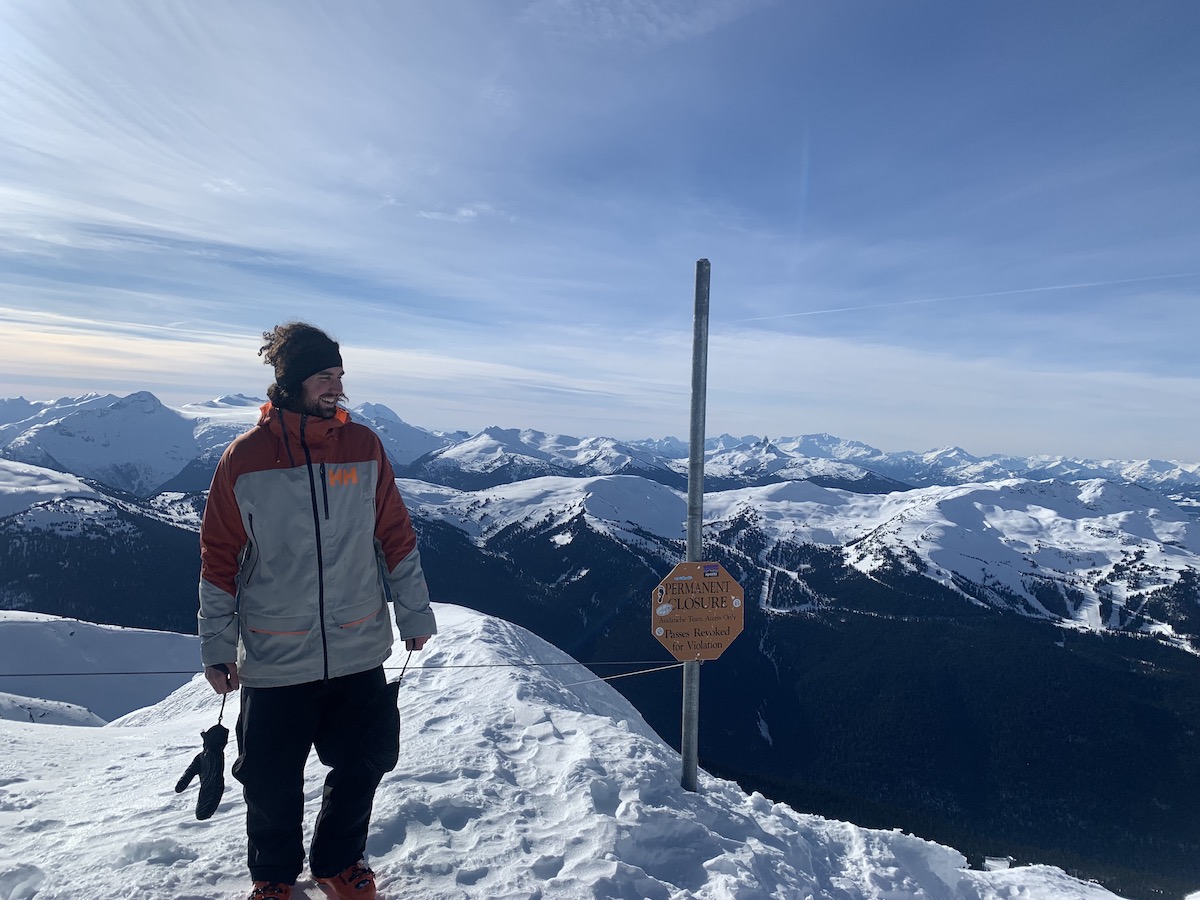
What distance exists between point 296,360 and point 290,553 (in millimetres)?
1312

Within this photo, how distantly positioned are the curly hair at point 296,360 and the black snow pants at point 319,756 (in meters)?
2.01

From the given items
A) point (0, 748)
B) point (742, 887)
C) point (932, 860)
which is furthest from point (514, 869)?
point (0, 748)

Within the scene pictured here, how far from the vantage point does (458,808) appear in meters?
6.43

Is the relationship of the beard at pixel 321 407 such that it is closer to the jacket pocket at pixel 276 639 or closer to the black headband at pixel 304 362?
the black headband at pixel 304 362

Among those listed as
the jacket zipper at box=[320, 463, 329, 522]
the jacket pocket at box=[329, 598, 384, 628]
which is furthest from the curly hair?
the jacket pocket at box=[329, 598, 384, 628]

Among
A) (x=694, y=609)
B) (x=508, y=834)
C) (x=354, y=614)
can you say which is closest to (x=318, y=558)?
(x=354, y=614)

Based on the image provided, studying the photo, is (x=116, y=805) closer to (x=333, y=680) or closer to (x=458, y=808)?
(x=458, y=808)

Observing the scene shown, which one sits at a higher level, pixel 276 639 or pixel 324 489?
pixel 324 489

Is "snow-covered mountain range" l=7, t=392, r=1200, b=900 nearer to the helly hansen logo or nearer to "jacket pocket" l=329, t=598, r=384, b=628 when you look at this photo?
"jacket pocket" l=329, t=598, r=384, b=628

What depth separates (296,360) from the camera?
14.2ft

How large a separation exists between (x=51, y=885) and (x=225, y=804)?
1724mm

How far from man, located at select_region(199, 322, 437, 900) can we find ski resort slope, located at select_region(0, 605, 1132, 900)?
0.85 m

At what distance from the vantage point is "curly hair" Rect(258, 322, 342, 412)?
435 cm

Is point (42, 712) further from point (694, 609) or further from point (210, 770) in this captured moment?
point (694, 609)
